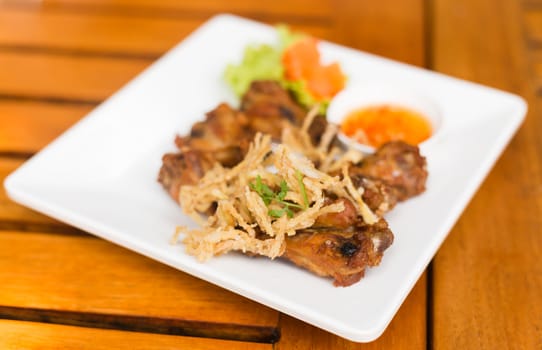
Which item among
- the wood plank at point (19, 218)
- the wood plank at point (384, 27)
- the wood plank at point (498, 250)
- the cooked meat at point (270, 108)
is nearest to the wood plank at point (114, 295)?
the wood plank at point (19, 218)

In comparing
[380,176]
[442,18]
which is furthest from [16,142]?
[442,18]

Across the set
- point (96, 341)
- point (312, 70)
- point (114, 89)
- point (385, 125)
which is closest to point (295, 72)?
point (312, 70)

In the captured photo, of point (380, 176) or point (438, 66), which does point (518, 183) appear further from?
point (438, 66)

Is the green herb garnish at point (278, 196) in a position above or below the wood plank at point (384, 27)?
above

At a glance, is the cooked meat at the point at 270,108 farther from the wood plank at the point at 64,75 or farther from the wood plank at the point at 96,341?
the wood plank at the point at 96,341

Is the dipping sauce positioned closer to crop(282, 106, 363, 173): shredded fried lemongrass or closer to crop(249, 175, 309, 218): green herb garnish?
crop(282, 106, 363, 173): shredded fried lemongrass
